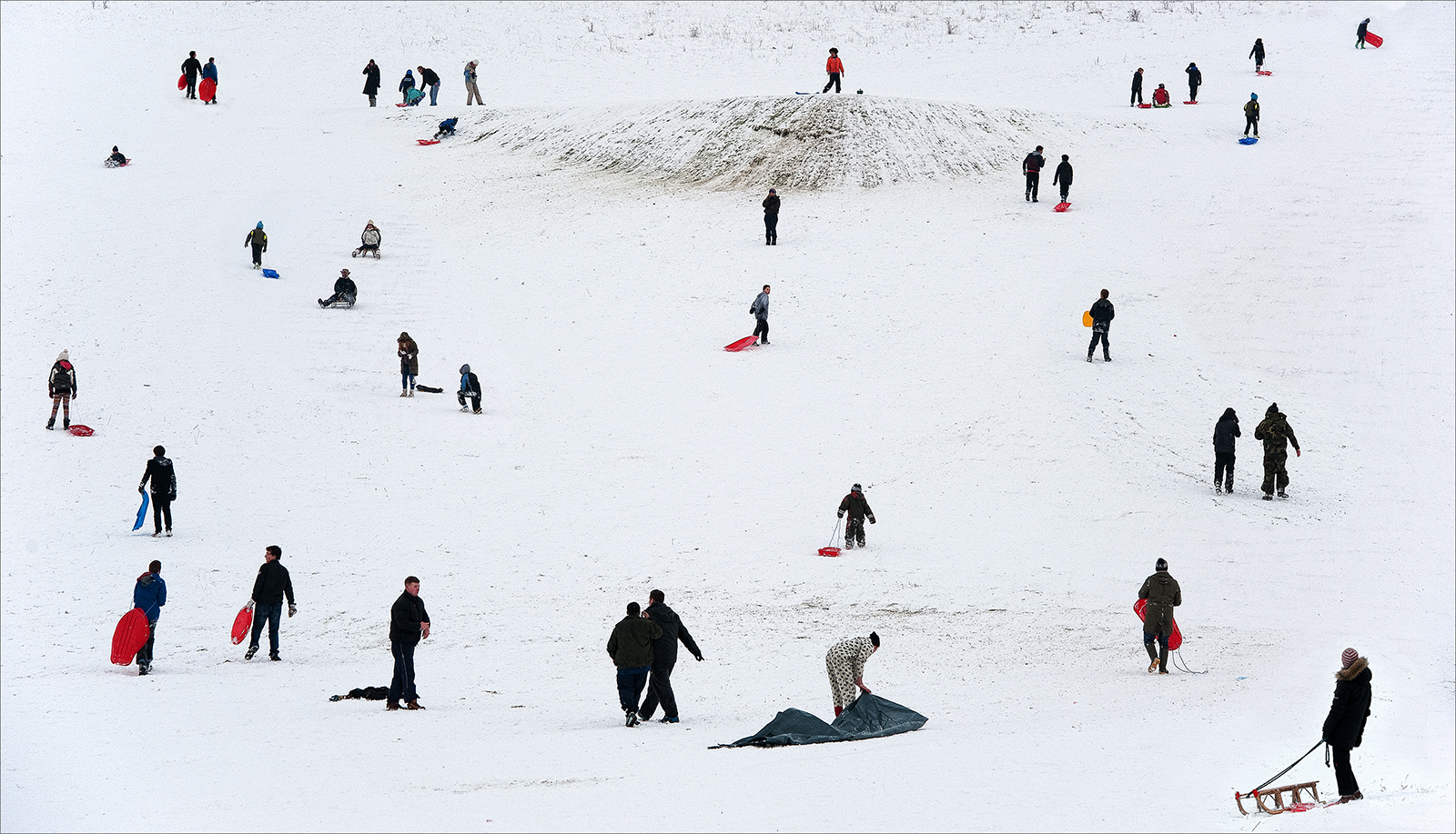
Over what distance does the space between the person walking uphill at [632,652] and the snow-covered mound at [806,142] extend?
Answer: 26144 millimetres

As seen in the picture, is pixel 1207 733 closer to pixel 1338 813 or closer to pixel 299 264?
pixel 1338 813

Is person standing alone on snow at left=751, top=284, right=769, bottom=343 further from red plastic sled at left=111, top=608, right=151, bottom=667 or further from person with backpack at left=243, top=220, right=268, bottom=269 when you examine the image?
red plastic sled at left=111, top=608, right=151, bottom=667

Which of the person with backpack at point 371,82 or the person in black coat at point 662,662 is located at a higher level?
the person with backpack at point 371,82

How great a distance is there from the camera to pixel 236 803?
9.41 m

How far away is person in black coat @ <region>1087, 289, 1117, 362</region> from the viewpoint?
82.7ft

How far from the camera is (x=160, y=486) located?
18.9 meters

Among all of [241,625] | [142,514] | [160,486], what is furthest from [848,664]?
[142,514]

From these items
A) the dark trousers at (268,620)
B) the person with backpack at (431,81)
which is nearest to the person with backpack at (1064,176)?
the person with backpack at (431,81)

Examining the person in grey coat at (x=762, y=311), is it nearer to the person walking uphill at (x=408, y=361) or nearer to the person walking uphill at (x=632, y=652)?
the person walking uphill at (x=408, y=361)

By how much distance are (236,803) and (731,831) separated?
12.5 feet

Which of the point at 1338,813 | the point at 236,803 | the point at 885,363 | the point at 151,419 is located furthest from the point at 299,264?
the point at 1338,813

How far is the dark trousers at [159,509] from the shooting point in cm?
1884

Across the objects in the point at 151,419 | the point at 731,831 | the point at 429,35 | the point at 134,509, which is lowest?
the point at 731,831

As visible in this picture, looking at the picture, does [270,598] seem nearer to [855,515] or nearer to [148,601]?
[148,601]
